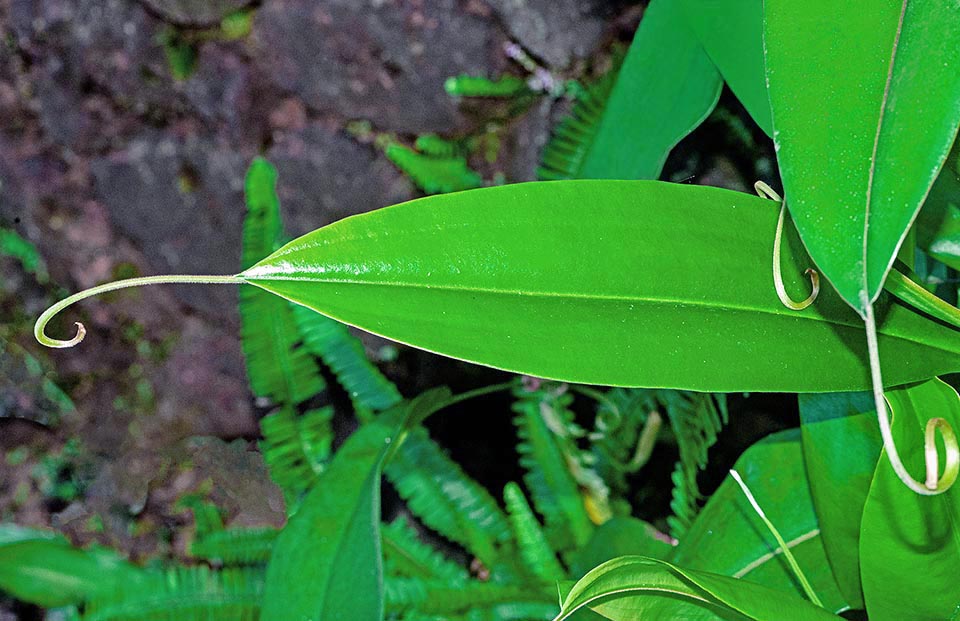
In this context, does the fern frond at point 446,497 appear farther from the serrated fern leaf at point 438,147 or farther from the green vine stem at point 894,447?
the green vine stem at point 894,447

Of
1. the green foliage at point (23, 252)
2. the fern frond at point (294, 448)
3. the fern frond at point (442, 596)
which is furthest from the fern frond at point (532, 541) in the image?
the green foliage at point (23, 252)

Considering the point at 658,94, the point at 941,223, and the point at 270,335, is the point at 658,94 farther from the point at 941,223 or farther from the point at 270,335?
the point at 270,335

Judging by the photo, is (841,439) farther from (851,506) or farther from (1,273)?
(1,273)

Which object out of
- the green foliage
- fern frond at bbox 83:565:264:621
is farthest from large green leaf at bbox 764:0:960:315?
the green foliage

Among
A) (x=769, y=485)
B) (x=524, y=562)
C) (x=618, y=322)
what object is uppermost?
(x=618, y=322)

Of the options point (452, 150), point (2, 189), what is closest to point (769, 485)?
point (452, 150)

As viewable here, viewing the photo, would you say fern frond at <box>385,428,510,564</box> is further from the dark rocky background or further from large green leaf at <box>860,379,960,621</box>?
large green leaf at <box>860,379,960,621</box>
